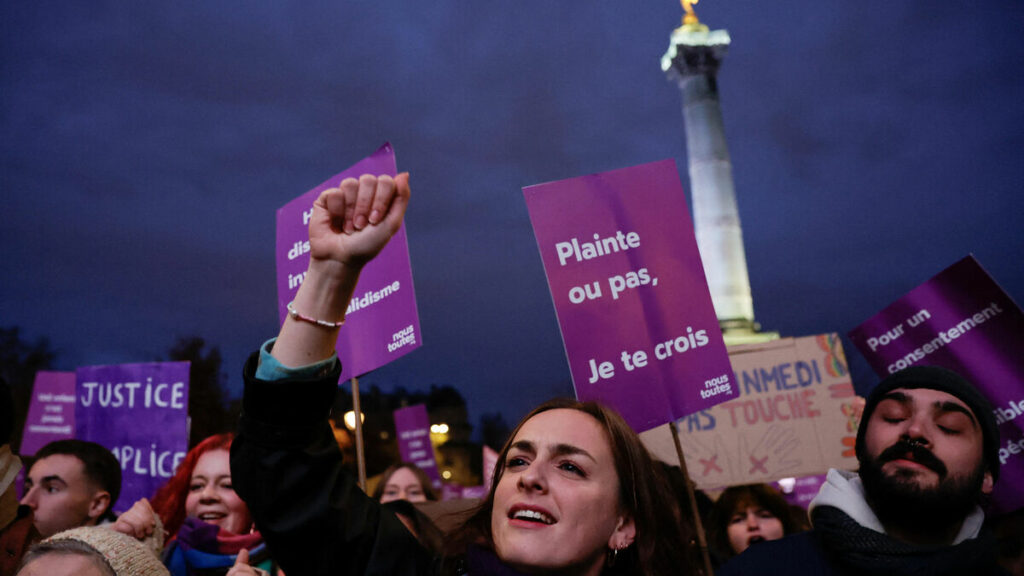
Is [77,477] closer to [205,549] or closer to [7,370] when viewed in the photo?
[205,549]

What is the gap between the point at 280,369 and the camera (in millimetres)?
1639

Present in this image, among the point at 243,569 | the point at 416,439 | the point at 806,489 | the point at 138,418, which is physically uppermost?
the point at 416,439

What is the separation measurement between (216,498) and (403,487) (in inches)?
79.8

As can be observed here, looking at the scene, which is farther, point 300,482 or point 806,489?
point 806,489

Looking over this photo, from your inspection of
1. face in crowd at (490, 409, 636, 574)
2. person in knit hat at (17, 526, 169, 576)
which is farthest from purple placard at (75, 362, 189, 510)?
face in crowd at (490, 409, 636, 574)

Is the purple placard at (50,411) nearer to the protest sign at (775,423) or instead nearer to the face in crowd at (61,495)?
the face in crowd at (61,495)

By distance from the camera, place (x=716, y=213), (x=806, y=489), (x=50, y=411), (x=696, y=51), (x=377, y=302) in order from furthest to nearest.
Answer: (x=696, y=51)
(x=716, y=213)
(x=806, y=489)
(x=50, y=411)
(x=377, y=302)

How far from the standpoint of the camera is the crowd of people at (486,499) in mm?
1681

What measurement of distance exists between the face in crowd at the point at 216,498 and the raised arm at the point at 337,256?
1.95 meters

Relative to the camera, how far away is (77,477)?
3.64 m

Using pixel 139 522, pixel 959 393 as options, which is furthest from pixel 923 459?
pixel 139 522

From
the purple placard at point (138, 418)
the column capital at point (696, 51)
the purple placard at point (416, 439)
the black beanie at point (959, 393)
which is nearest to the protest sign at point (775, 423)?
the black beanie at point (959, 393)

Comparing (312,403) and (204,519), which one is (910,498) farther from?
(204,519)

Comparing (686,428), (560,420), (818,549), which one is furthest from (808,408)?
(560,420)
